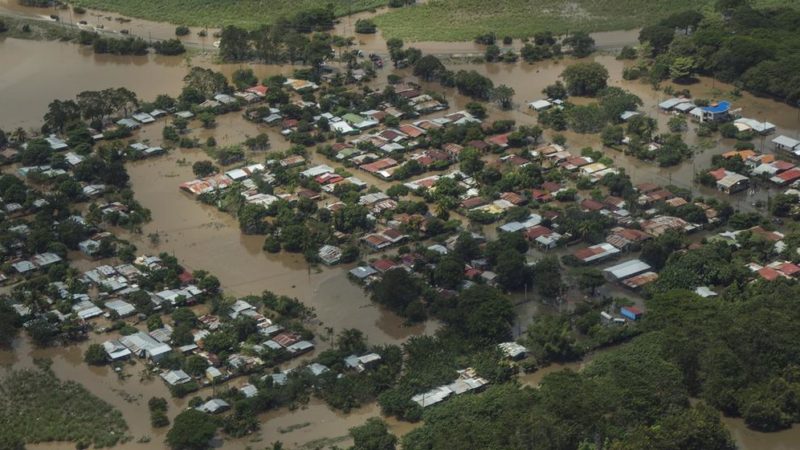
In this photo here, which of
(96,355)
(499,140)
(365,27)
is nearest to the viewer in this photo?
(96,355)

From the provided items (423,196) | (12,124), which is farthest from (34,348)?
(12,124)

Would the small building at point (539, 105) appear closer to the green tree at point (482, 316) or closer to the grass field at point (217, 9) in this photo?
the grass field at point (217, 9)

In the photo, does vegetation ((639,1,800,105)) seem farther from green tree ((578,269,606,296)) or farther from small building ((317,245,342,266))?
small building ((317,245,342,266))

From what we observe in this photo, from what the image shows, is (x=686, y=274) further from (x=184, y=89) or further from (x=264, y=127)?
(x=184, y=89)

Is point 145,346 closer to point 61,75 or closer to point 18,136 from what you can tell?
point 18,136

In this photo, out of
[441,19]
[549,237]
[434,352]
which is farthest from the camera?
[441,19]

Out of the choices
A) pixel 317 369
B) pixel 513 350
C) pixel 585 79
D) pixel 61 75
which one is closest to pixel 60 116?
pixel 61 75
